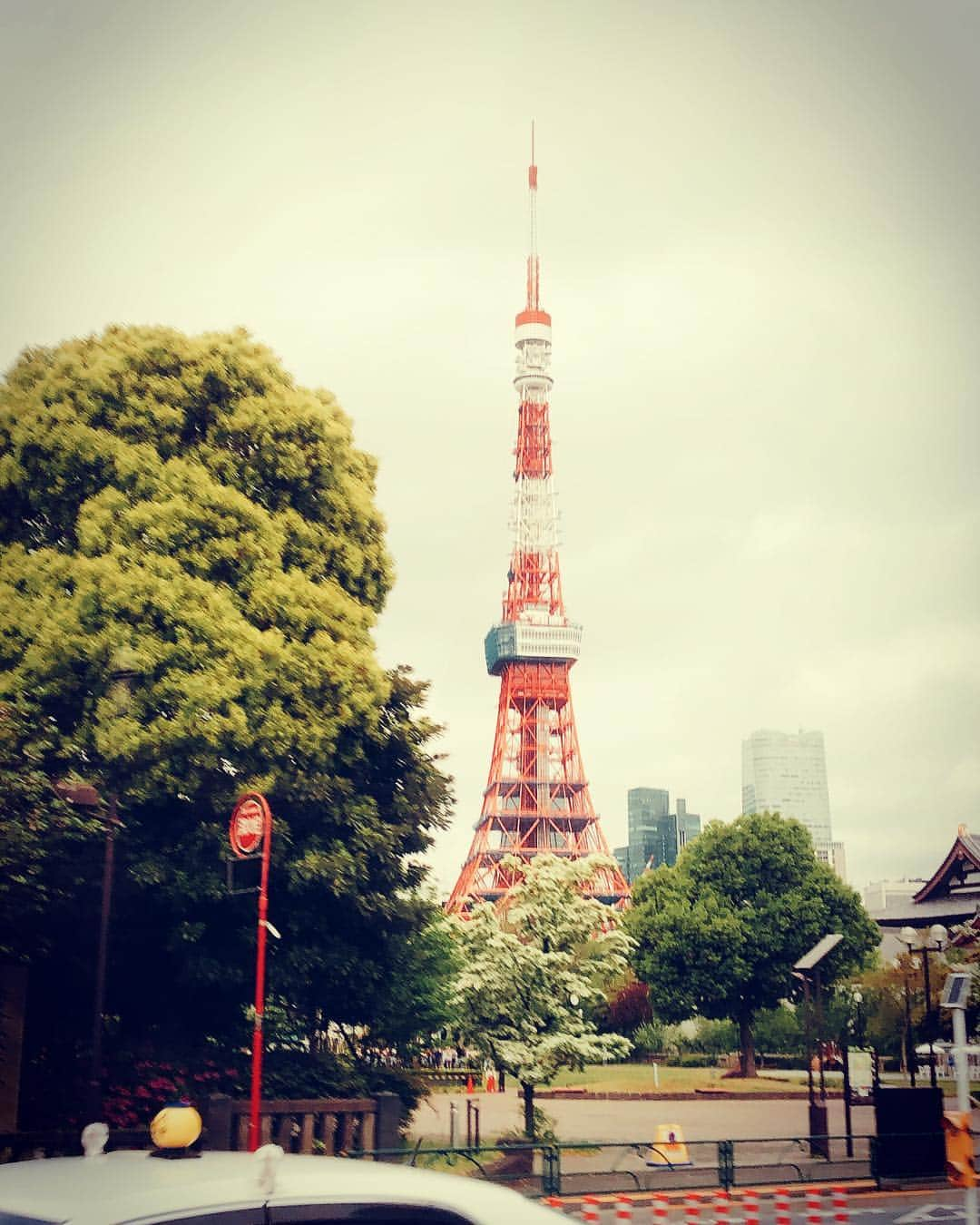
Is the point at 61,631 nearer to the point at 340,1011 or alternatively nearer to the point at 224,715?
the point at 224,715

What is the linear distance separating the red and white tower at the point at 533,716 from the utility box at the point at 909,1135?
55.1ft

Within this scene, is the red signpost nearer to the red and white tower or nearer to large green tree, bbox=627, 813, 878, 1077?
large green tree, bbox=627, 813, 878, 1077

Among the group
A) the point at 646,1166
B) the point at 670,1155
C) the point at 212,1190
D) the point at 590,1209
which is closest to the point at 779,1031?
the point at 670,1155

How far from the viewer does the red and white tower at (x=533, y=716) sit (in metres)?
37.2

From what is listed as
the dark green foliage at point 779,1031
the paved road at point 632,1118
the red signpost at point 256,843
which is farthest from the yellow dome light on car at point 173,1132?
the dark green foliage at point 779,1031

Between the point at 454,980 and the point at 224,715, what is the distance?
5.19 metres

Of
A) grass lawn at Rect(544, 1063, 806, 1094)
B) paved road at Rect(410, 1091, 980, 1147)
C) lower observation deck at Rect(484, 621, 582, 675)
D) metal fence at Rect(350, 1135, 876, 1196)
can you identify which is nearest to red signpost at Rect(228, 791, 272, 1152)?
metal fence at Rect(350, 1135, 876, 1196)

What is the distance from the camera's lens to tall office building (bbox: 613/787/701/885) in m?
126

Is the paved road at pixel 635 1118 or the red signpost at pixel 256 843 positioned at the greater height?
the red signpost at pixel 256 843

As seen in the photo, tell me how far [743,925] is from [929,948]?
8601 millimetres

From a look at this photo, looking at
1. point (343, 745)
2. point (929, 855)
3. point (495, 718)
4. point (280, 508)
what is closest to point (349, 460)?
point (280, 508)

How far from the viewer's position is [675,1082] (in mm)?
25938

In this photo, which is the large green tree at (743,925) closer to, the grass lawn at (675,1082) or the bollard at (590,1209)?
the grass lawn at (675,1082)

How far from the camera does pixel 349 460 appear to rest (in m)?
17.6
